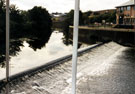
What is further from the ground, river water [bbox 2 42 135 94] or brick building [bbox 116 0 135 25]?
brick building [bbox 116 0 135 25]

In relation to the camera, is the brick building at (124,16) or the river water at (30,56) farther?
the brick building at (124,16)

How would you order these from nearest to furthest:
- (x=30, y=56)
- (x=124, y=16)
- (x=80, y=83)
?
(x=80, y=83), (x=30, y=56), (x=124, y=16)

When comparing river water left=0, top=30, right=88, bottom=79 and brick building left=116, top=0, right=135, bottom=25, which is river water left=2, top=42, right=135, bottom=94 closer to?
river water left=0, top=30, right=88, bottom=79

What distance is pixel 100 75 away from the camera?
2785mm

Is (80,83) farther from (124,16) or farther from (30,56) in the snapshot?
(124,16)

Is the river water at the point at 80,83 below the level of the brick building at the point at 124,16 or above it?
below

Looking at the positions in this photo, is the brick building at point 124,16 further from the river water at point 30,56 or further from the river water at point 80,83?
the river water at point 80,83

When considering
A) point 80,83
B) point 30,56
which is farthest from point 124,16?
point 80,83

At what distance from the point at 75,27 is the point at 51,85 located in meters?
1.25

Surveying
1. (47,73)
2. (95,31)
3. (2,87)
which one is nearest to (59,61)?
(47,73)

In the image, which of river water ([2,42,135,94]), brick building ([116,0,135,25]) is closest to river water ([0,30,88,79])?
river water ([2,42,135,94])

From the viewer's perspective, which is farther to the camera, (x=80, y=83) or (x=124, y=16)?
(x=124, y=16)

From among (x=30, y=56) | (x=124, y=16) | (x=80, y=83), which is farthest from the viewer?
(x=124, y=16)

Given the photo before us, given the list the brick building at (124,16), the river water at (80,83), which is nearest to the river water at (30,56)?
the river water at (80,83)
